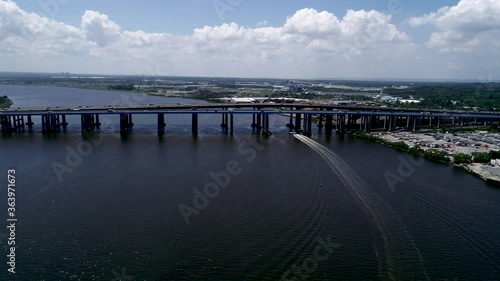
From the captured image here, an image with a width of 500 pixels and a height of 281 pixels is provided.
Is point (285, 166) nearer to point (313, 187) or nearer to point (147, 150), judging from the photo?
point (313, 187)

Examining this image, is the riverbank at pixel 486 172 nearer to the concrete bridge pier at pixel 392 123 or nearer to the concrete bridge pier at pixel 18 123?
the concrete bridge pier at pixel 392 123

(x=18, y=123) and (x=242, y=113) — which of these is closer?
(x=18, y=123)

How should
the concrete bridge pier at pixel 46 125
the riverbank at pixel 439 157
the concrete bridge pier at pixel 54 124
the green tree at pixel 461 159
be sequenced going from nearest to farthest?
the riverbank at pixel 439 157 < the green tree at pixel 461 159 < the concrete bridge pier at pixel 46 125 < the concrete bridge pier at pixel 54 124

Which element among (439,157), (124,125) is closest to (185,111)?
(124,125)

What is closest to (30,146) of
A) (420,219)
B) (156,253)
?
(156,253)

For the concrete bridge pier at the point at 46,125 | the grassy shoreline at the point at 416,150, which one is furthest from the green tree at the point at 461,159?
the concrete bridge pier at the point at 46,125

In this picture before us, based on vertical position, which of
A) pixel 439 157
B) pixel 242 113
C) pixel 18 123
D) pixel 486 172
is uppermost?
pixel 242 113

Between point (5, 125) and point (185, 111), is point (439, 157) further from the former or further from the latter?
point (5, 125)
